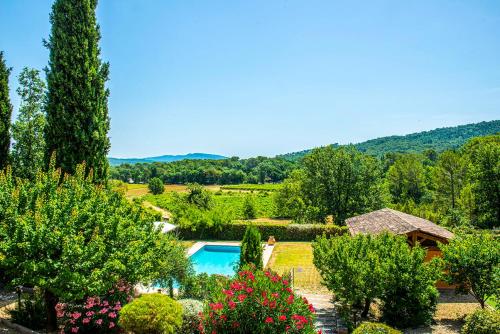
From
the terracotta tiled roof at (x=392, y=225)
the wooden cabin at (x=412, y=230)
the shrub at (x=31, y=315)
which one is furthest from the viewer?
the terracotta tiled roof at (x=392, y=225)

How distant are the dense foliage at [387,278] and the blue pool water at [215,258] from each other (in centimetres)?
1398

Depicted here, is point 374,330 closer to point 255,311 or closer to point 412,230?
point 255,311

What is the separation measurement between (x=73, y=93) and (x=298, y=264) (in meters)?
17.8

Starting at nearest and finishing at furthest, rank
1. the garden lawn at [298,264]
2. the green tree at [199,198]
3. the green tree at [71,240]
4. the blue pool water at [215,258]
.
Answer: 1. the green tree at [71,240]
2. the garden lawn at [298,264]
3. the blue pool water at [215,258]
4. the green tree at [199,198]

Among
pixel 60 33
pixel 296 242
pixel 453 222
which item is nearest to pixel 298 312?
pixel 60 33

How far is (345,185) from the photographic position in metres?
41.0

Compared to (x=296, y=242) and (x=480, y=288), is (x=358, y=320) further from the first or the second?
(x=296, y=242)

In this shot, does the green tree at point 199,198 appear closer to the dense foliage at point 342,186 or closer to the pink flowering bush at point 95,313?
the dense foliage at point 342,186

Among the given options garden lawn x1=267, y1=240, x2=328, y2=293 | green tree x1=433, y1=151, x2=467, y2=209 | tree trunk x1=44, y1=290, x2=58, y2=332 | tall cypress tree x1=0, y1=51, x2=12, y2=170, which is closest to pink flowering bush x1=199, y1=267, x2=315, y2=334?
tree trunk x1=44, y1=290, x2=58, y2=332

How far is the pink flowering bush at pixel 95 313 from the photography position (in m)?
10.4

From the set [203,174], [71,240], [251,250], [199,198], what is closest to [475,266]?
[251,250]

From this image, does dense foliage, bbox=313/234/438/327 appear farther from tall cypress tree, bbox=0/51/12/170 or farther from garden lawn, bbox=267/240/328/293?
tall cypress tree, bbox=0/51/12/170

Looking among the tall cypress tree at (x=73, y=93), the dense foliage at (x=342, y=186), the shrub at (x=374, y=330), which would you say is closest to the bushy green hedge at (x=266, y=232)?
the dense foliage at (x=342, y=186)

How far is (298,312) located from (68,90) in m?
13.2
